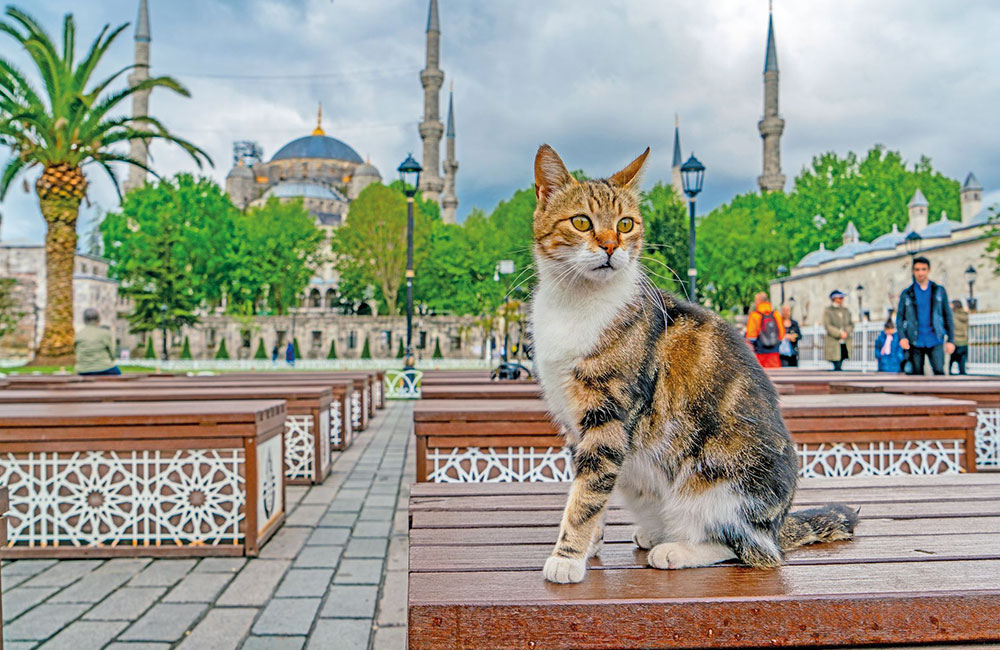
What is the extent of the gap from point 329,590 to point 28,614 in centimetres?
164

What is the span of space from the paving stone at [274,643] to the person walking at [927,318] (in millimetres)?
8631

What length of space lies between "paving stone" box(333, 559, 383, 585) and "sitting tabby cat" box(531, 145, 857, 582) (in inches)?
117

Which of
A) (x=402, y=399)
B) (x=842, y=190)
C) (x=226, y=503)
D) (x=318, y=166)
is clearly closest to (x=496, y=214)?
(x=842, y=190)

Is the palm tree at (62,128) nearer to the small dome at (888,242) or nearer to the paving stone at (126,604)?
the paving stone at (126,604)

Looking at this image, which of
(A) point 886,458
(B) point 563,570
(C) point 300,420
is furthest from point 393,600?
(C) point 300,420

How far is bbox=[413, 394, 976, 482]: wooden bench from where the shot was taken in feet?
14.9

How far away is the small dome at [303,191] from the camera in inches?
3452

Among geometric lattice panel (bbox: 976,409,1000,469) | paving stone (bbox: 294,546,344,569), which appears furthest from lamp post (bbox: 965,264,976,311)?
paving stone (bbox: 294,546,344,569)

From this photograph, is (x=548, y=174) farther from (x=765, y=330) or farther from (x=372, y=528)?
(x=765, y=330)

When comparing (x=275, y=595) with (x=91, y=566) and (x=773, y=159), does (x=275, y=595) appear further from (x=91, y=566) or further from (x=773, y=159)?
(x=773, y=159)

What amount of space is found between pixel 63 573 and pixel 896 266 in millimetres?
46435

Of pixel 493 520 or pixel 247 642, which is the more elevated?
pixel 493 520

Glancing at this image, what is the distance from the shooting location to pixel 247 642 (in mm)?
3660

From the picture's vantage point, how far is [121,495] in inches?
193
